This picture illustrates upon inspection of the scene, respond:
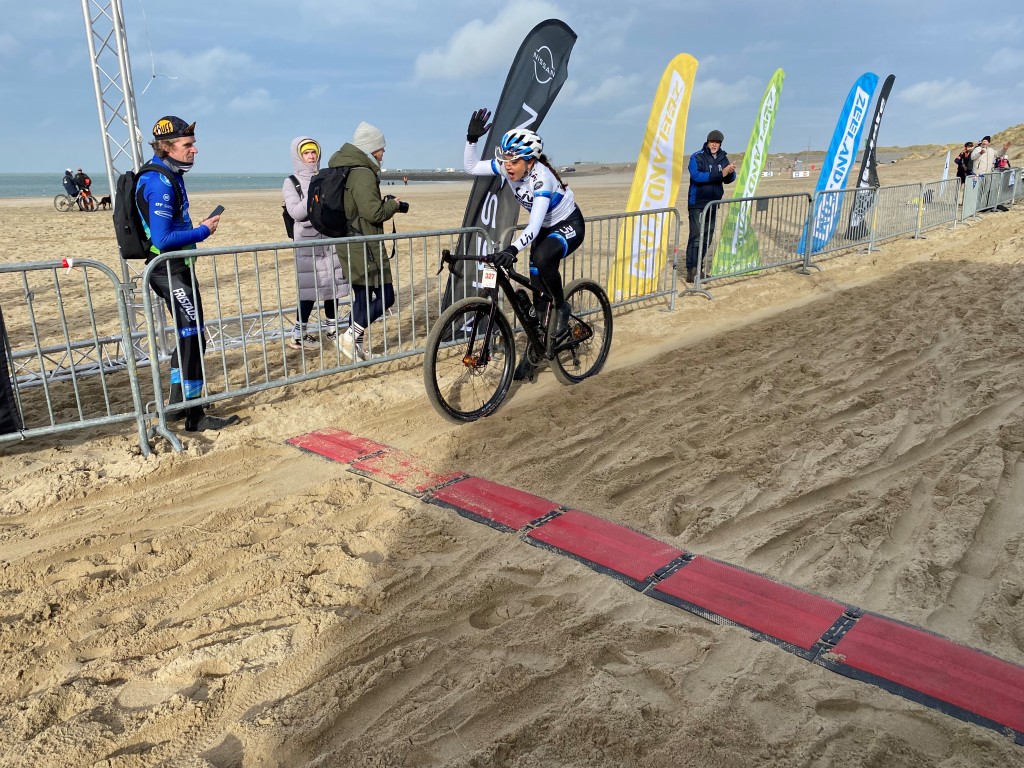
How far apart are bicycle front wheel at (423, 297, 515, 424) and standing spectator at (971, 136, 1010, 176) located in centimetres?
1816

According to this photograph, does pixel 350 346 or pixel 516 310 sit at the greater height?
pixel 516 310

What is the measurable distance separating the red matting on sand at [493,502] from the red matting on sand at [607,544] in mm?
145

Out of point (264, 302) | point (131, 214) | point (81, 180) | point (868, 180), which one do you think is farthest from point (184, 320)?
point (81, 180)

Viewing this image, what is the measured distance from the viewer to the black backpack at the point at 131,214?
15.2ft

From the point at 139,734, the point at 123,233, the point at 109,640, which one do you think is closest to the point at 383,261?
the point at 123,233

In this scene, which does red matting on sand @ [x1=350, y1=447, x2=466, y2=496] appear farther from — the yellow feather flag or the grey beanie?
the yellow feather flag

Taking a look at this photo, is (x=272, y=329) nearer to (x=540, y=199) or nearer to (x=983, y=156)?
(x=540, y=199)

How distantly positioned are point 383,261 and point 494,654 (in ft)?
13.4

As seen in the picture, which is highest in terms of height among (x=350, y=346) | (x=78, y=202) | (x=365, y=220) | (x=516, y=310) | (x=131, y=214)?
(x=131, y=214)

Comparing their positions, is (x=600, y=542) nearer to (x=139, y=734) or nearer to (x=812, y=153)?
(x=139, y=734)

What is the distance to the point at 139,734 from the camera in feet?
8.02

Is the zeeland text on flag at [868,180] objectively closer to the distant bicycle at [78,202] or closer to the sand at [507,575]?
the sand at [507,575]

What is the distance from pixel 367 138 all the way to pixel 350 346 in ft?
6.00

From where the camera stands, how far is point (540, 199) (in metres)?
5.16
